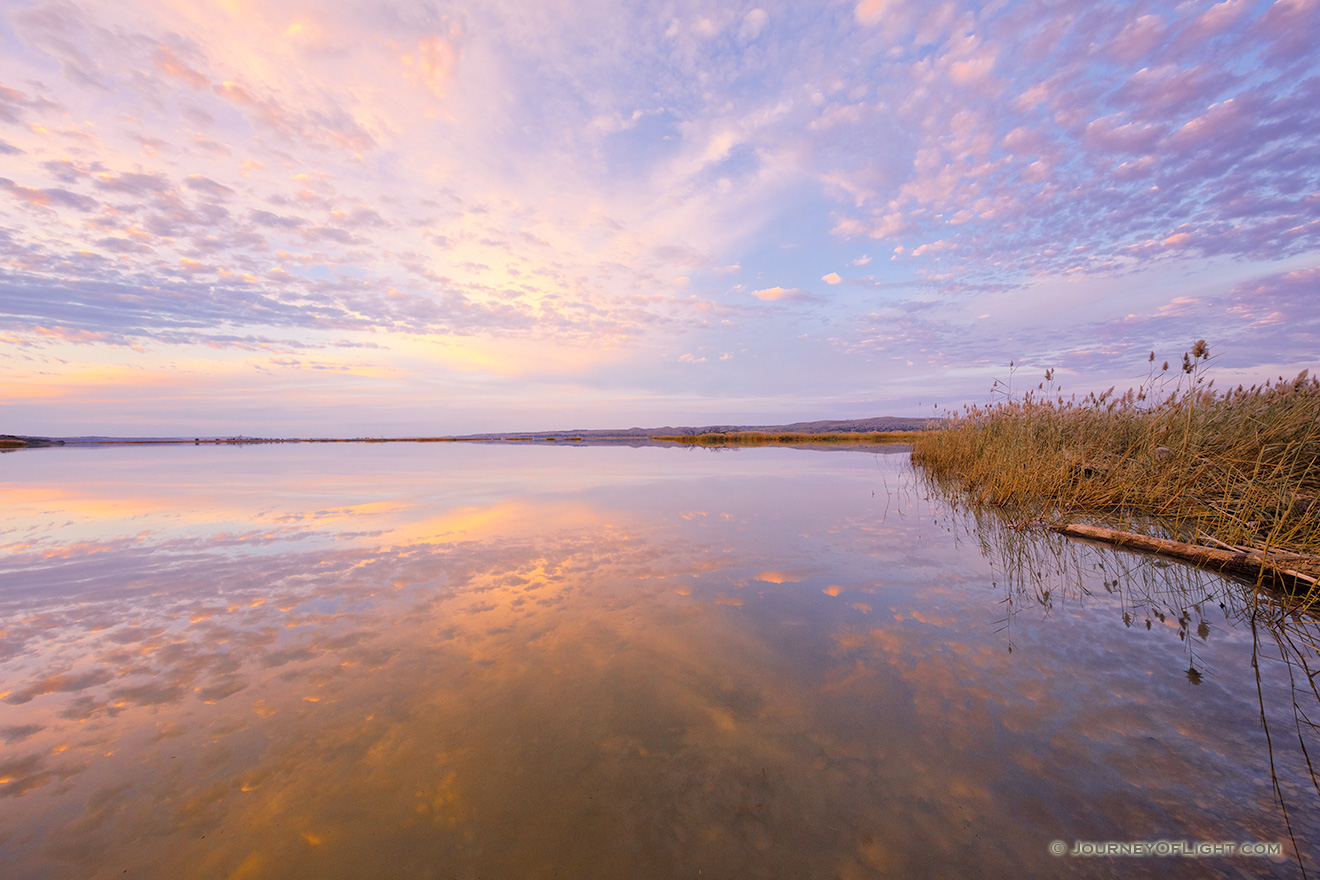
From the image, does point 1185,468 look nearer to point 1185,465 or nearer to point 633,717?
point 1185,465

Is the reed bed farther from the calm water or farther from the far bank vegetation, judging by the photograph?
the far bank vegetation

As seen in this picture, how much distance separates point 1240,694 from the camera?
3.03 meters

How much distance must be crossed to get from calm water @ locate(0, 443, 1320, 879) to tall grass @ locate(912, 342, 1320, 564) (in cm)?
194

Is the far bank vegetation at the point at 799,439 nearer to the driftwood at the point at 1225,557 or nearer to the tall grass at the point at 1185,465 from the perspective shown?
the tall grass at the point at 1185,465

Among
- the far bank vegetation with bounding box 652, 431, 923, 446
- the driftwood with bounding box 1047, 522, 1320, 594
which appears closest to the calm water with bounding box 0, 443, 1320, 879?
the driftwood with bounding box 1047, 522, 1320, 594

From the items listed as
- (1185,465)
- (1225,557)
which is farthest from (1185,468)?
(1225,557)

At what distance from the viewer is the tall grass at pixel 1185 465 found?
244 inches

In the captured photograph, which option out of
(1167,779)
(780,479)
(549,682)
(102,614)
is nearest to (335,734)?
(549,682)

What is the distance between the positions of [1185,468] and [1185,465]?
115 mm

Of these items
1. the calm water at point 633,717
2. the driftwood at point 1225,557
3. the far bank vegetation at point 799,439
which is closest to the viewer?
the calm water at point 633,717

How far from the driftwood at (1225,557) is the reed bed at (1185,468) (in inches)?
4.7

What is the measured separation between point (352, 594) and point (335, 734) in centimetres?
251

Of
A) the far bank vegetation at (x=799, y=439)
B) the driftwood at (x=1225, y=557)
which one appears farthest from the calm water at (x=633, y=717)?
the far bank vegetation at (x=799, y=439)

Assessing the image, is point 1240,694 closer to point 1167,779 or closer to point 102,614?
point 1167,779
